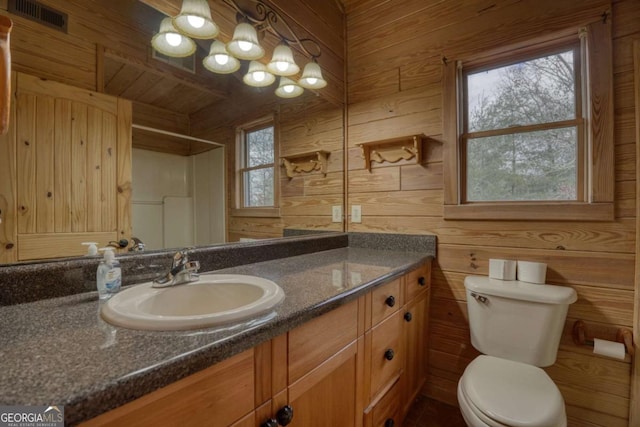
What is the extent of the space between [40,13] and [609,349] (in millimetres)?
2292

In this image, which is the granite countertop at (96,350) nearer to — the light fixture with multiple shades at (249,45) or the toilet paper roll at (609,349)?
the light fixture with multiple shades at (249,45)

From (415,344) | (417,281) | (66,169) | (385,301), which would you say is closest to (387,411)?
(415,344)

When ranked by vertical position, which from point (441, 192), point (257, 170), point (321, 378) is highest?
point (257, 170)

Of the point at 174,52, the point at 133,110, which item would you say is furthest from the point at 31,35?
the point at 174,52

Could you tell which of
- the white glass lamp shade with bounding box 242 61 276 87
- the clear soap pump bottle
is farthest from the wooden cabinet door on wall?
the white glass lamp shade with bounding box 242 61 276 87

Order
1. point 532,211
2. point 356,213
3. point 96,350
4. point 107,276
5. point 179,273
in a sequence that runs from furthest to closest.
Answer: point 356,213 → point 532,211 → point 179,273 → point 107,276 → point 96,350

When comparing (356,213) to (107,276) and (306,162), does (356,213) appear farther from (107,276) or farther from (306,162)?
(107,276)

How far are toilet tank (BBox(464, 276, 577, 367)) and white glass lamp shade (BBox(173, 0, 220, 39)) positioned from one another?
5.23 feet

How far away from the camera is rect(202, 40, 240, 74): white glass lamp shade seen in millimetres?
1268

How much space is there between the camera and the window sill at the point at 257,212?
1.38 meters

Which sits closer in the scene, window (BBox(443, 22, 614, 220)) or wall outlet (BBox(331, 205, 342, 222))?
window (BBox(443, 22, 614, 220))

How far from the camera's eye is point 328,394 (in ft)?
2.80

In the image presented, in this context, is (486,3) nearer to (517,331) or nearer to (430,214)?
(430,214)

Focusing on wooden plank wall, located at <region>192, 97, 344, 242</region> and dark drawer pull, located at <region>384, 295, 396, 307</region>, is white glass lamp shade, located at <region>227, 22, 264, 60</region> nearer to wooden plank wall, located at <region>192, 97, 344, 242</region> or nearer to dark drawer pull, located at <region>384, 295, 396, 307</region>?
wooden plank wall, located at <region>192, 97, 344, 242</region>
